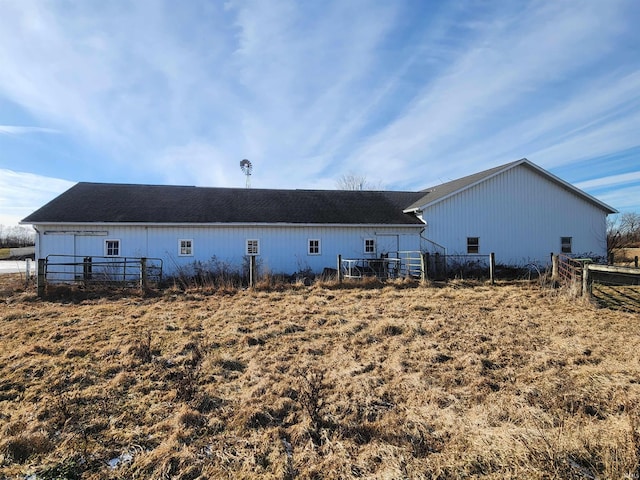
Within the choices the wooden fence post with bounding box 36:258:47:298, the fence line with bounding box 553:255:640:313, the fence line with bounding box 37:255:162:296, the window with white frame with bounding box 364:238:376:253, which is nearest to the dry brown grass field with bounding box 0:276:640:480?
the fence line with bounding box 553:255:640:313

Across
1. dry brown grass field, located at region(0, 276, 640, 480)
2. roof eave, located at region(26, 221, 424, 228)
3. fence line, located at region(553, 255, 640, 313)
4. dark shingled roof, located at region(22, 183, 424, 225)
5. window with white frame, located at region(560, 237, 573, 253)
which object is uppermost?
dark shingled roof, located at region(22, 183, 424, 225)

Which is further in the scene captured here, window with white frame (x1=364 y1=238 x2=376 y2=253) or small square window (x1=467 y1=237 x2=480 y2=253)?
small square window (x1=467 y1=237 x2=480 y2=253)

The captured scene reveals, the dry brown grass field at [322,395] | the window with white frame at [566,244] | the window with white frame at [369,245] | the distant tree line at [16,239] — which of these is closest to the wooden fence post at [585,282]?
the dry brown grass field at [322,395]

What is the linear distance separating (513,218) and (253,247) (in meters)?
13.8

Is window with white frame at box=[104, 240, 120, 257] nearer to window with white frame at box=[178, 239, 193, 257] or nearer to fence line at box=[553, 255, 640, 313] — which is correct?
window with white frame at box=[178, 239, 193, 257]

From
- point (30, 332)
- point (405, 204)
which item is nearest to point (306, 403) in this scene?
point (30, 332)

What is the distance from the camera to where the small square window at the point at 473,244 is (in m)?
19.5

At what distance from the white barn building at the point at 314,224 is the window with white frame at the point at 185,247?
0.16 feet

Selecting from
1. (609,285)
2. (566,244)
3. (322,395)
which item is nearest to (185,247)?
(322,395)

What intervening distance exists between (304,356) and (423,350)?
6.76 ft

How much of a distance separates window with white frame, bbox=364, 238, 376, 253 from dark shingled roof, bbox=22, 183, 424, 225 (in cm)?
96

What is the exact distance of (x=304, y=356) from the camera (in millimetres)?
6156

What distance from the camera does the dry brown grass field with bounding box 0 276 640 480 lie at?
3.29m

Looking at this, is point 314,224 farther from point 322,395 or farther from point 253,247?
point 322,395
